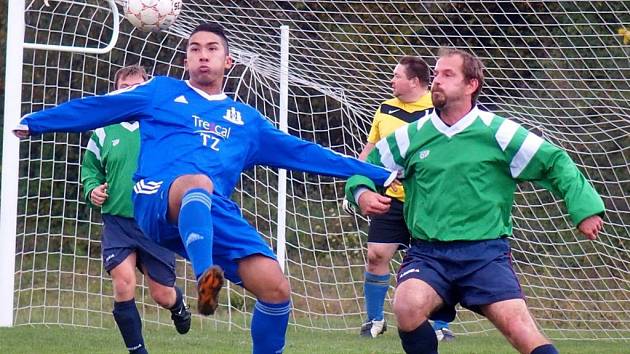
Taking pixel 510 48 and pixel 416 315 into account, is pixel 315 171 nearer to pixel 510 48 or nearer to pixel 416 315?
pixel 416 315

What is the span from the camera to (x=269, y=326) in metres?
5.39

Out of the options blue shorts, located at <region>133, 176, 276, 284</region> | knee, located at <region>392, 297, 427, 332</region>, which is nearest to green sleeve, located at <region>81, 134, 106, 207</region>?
blue shorts, located at <region>133, 176, 276, 284</region>

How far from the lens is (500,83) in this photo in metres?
9.98

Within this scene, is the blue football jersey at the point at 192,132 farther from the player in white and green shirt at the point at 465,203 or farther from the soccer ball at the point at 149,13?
the soccer ball at the point at 149,13

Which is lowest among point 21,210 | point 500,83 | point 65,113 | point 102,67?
point 21,210

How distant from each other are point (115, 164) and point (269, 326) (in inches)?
88.4

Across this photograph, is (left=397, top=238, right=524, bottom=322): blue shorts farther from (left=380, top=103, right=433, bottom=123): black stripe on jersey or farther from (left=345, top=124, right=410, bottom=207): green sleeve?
(left=380, top=103, right=433, bottom=123): black stripe on jersey

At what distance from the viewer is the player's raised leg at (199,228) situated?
4.81m

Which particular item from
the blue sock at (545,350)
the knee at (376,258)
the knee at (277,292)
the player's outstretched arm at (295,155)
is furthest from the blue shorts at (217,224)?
the knee at (376,258)

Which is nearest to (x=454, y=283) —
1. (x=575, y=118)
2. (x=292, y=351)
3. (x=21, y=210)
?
(x=292, y=351)

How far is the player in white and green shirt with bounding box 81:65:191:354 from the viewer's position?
7074 millimetres

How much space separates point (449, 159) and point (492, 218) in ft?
1.04

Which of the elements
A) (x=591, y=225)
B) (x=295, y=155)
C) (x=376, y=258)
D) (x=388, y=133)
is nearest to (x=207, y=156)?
(x=295, y=155)

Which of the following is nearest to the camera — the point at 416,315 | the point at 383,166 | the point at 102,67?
the point at 416,315
